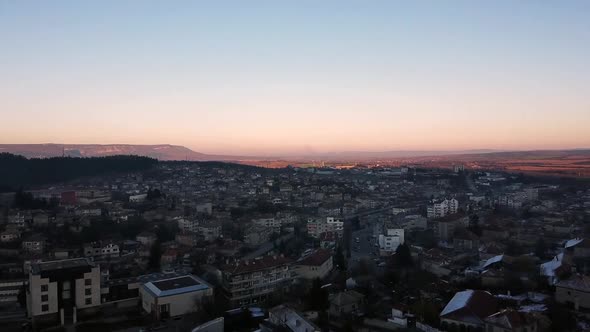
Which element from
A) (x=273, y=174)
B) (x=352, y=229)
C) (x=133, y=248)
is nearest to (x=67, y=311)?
(x=133, y=248)

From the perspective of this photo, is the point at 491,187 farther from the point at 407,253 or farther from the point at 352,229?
the point at 407,253

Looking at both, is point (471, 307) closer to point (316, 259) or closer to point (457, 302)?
point (457, 302)

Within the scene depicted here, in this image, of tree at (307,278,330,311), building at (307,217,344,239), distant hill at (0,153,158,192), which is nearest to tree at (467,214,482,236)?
building at (307,217,344,239)

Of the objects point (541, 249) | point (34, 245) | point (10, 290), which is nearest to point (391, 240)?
point (541, 249)

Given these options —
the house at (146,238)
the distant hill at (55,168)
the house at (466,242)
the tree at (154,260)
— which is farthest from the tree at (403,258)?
the distant hill at (55,168)

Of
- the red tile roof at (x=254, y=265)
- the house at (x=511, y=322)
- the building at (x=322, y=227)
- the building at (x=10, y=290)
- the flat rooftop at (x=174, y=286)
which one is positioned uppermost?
the house at (x=511, y=322)

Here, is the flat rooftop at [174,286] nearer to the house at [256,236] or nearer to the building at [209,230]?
the house at [256,236]
